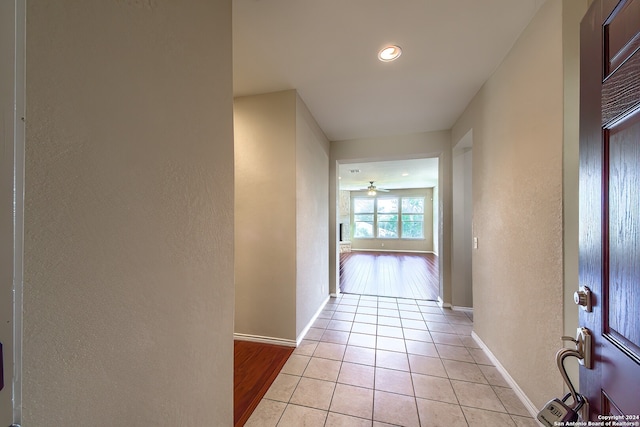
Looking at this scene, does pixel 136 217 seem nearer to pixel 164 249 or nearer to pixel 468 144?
pixel 164 249

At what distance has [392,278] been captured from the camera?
5.02m

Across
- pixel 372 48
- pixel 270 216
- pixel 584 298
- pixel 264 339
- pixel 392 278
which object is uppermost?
pixel 372 48

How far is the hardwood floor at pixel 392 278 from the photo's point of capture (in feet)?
13.3

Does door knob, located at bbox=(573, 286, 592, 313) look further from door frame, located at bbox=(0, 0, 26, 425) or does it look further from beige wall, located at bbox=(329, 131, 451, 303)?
beige wall, located at bbox=(329, 131, 451, 303)

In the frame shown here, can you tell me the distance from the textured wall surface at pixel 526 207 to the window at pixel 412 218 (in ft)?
23.2

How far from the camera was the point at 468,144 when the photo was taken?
3.00 metres

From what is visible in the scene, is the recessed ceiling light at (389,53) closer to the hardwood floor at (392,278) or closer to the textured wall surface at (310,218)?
the textured wall surface at (310,218)

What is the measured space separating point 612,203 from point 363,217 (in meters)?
9.05

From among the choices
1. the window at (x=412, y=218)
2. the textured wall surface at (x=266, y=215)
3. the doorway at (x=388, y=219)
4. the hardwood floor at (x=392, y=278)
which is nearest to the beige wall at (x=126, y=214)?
the textured wall surface at (x=266, y=215)

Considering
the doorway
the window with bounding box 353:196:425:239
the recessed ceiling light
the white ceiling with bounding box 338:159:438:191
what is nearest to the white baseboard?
the recessed ceiling light

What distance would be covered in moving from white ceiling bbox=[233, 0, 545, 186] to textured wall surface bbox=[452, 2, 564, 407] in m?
0.24

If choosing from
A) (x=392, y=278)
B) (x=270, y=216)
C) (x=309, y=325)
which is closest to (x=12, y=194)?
(x=270, y=216)

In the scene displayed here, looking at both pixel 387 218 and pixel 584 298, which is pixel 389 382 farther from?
pixel 387 218

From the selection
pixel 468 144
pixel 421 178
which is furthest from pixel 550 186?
pixel 421 178
